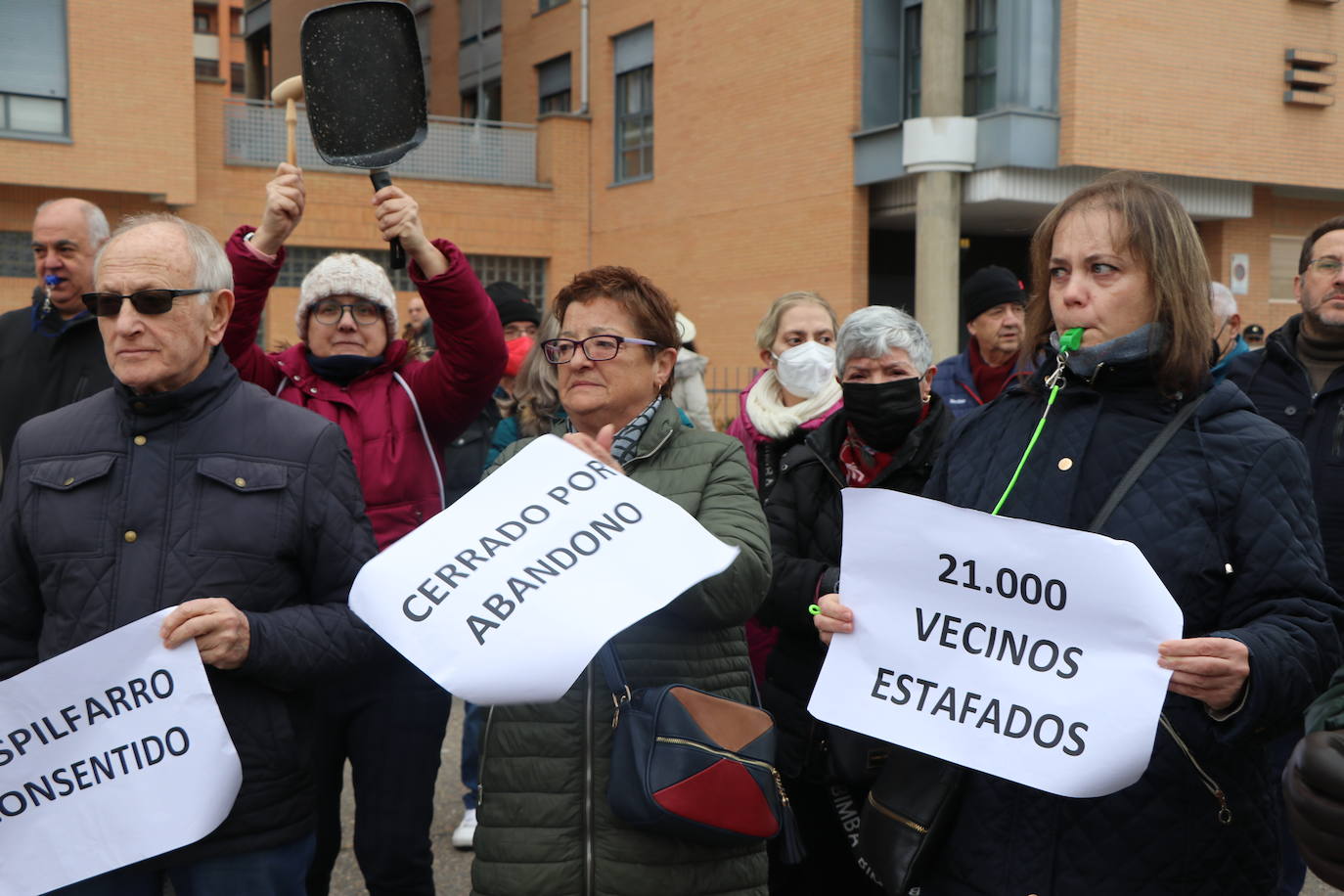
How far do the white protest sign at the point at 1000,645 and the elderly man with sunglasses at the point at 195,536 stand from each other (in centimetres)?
113

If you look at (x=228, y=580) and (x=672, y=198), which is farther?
(x=672, y=198)

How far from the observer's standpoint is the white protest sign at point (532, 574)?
2428mm

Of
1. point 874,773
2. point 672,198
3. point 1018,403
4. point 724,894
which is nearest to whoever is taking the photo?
point 1018,403

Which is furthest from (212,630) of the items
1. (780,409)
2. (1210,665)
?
(780,409)

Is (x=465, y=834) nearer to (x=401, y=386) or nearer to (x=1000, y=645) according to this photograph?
(x=401, y=386)

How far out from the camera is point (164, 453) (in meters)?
2.68

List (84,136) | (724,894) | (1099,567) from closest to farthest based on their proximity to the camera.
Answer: (1099,567)
(724,894)
(84,136)

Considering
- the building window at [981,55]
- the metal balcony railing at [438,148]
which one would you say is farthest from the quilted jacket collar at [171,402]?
the metal balcony railing at [438,148]

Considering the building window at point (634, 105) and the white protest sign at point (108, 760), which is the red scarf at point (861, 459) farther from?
the building window at point (634, 105)

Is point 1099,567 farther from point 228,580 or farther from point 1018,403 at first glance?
point 228,580

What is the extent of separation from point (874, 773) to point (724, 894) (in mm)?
610

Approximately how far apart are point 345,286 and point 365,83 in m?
0.64

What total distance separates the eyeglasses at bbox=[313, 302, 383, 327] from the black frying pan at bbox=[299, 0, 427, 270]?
45 centimetres

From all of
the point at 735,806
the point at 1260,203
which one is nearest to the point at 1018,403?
the point at 735,806
